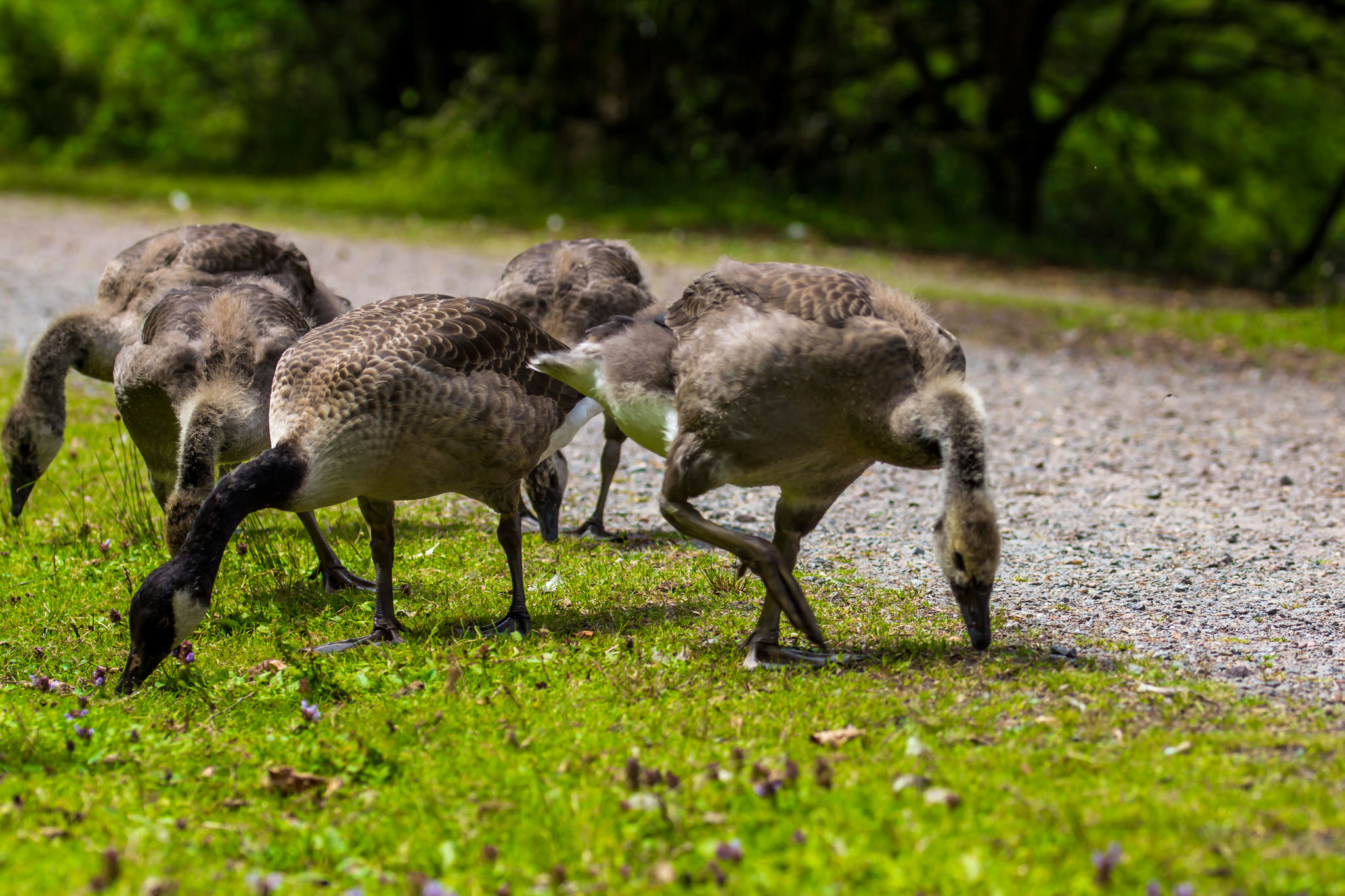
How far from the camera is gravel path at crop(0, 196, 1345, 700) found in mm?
5766

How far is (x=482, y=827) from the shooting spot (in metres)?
4.12

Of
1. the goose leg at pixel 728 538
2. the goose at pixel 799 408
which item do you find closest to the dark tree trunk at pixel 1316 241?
the goose at pixel 799 408

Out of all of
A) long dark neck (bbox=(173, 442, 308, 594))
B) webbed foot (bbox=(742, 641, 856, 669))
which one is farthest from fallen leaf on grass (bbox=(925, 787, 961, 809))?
long dark neck (bbox=(173, 442, 308, 594))

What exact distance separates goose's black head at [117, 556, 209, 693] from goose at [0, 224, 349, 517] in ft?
10.5

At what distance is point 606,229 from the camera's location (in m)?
21.8

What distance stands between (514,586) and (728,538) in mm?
1262

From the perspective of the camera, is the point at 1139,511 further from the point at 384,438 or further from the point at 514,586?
the point at 384,438

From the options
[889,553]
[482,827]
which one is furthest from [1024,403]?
[482,827]

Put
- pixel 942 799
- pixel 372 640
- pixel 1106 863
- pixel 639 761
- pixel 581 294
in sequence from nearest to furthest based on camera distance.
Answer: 1. pixel 1106 863
2. pixel 942 799
3. pixel 639 761
4. pixel 372 640
5. pixel 581 294

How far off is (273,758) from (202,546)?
46.0 inches

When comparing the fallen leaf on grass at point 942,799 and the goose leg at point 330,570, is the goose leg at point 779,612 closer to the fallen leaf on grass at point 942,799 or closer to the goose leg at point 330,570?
the fallen leaf on grass at point 942,799

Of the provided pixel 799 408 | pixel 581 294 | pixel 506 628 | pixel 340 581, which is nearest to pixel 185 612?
pixel 506 628

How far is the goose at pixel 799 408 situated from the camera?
503cm

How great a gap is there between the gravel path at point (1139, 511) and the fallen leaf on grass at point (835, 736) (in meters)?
1.39
